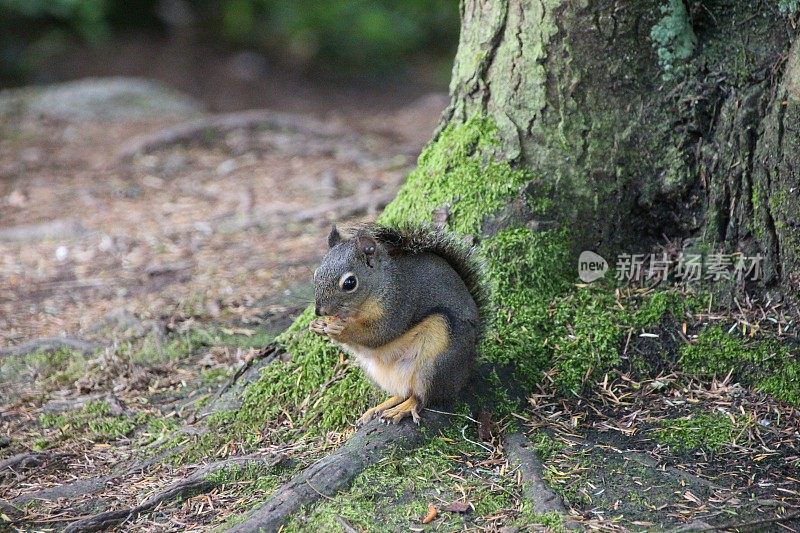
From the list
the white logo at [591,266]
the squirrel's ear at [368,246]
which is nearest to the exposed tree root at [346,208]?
the white logo at [591,266]

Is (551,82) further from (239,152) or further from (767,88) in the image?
(239,152)

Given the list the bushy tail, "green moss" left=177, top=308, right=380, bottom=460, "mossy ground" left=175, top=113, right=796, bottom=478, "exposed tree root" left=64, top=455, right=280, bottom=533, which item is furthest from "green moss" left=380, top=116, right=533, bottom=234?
"exposed tree root" left=64, top=455, right=280, bottom=533

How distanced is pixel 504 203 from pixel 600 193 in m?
0.38

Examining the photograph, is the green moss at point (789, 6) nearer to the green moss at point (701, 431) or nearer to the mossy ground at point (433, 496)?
the green moss at point (701, 431)

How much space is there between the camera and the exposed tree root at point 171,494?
2838 mm

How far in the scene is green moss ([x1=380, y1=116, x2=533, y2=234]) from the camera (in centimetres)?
360

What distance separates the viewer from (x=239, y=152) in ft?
24.5

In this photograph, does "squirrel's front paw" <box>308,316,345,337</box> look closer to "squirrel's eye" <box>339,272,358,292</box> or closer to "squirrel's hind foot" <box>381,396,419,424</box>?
"squirrel's eye" <box>339,272,358,292</box>

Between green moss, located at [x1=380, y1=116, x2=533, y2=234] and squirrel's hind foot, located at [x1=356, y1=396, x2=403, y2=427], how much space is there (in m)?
0.74

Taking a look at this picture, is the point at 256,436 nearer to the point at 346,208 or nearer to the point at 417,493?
the point at 417,493

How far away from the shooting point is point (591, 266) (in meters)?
3.63

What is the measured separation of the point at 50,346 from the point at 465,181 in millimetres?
2139

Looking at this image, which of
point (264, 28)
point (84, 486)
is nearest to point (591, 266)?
point (84, 486)

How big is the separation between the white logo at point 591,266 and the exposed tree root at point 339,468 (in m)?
0.88
